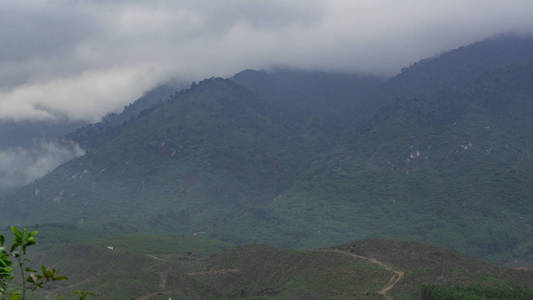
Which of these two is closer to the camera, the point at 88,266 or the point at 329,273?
the point at 329,273

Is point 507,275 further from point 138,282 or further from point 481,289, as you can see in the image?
point 138,282

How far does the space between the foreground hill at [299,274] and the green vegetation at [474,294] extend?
28.2 feet

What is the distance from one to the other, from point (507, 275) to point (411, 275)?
20915 mm

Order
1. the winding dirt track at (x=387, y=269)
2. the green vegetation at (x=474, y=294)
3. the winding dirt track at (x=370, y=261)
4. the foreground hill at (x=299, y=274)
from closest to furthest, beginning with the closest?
1. the green vegetation at (x=474, y=294)
2. the winding dirt track at (x=387, y=269)
3. the winding dirt track at (x=370, y=261)
4. the foreground hill at (x=299, y=274)

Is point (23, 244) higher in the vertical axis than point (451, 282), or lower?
higher

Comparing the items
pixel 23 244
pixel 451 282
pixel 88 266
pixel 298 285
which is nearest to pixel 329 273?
pixel 298 285

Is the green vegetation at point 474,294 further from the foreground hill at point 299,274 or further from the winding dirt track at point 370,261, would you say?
the winding dirt track at point 370,261

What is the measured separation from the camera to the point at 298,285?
14400cm

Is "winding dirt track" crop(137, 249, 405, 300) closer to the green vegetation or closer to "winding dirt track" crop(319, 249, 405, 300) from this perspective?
"winding dirt track" crop(319, 249, 405, 300)

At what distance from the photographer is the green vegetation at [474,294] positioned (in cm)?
9434

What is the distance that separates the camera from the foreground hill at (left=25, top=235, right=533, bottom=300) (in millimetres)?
124000

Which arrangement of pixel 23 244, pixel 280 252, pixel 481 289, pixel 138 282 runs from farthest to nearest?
pixel 280 252 < pixel 138 282 < pixel 481 289 < pixel 23 244

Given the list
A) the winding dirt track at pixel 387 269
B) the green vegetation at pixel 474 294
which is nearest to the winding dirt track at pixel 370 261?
the winding dirt track at pixel 387 269

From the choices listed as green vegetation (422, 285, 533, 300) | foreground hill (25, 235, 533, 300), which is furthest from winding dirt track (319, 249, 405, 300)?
green vegetation (422, 285, 533, 300)
